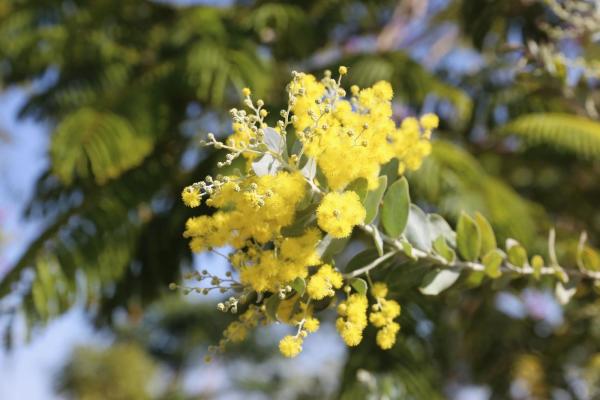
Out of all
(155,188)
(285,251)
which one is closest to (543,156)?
(155,188)

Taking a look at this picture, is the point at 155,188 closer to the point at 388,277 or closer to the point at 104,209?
the point at 104,209

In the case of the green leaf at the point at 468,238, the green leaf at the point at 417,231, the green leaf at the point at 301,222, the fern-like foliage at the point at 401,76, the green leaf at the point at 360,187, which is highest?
the green leaf at the point at 360,187

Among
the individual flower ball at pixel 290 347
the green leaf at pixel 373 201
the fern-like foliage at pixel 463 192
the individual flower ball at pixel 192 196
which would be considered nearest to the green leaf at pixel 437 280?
the green leaf at pixel 373 201

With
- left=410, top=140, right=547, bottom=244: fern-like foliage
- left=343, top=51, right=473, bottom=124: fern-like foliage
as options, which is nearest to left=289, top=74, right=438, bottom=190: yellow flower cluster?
left=410, top=140, right=547, bottom=244: fern-like foliage

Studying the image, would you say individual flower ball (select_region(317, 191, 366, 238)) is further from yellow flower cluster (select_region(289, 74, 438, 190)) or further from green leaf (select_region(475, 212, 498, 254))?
green leaf (select_region(475, 212, 498, 254))

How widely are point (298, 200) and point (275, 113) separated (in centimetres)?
186

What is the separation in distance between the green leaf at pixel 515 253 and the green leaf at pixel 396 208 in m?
0.32

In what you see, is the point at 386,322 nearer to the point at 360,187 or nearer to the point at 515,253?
the point at 360,187

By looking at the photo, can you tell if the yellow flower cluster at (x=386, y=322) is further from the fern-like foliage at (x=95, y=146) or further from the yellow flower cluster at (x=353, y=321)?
the fern-like foliage at (x=95, y=146)

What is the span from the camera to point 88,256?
10.1ft

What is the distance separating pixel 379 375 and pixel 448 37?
3.45m

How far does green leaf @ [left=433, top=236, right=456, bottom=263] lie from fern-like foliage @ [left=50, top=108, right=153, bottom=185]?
189 cm

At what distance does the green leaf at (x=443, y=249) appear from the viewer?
138cm

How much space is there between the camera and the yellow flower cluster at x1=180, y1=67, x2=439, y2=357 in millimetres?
1130
